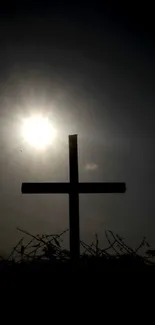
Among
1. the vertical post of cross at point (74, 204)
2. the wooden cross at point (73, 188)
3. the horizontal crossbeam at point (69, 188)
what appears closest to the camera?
the vertical post of cross at point (74, 204)

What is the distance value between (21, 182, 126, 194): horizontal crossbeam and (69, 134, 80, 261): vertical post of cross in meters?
0.06

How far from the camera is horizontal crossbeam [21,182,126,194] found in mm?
6199

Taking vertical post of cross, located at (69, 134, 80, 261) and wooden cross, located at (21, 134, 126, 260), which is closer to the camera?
vertical post of cross, located at (69, 134, 80, 261)

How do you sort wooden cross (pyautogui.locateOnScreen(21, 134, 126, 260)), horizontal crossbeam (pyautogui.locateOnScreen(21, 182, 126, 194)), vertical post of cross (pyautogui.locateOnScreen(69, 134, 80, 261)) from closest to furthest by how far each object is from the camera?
vertical post of cross (pyautogui.locateOnScreen(69, 134, 80, 261)), wooden cross (pyautogui.locateOnScreen(21, 134, 126, 260)), horizontal crossbeam (pyautogui.locateOnScreen(21, 182, 126, 194))

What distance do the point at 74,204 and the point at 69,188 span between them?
374 mm

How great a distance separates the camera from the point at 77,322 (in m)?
3.52

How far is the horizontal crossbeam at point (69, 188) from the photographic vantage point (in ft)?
20.3

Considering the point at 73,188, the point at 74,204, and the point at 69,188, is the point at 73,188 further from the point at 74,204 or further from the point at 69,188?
the point at 74,204

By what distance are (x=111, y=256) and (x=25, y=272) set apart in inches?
59.9

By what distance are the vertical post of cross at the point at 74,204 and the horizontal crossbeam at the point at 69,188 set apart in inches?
2.6

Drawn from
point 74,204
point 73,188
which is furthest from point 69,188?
point 74,204

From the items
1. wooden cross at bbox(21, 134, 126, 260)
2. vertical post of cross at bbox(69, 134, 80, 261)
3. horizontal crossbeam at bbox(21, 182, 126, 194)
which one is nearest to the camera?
vertical post of cross at bbox(69, 134, 80, 261)

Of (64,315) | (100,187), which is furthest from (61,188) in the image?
(64,315)

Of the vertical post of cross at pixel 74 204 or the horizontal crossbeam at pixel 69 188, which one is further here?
the horizontal crossbeam at pixel 69 188
